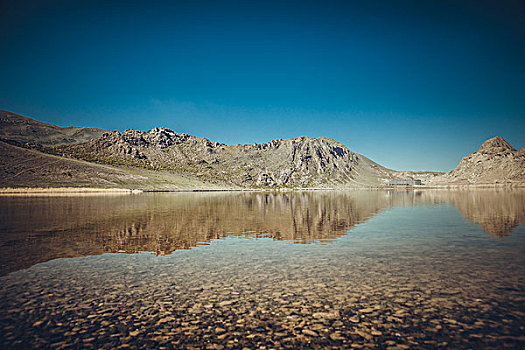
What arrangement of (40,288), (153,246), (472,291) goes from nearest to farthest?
1. (472,291)
2. (40,288)
3. (153,246)

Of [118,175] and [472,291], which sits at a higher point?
[118,175]

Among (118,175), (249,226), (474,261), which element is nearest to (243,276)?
(474,261)

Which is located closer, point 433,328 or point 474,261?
point 433,328

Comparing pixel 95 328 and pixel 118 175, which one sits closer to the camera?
pixel 95 328

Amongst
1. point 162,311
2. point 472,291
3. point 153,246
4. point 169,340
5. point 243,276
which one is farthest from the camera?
point 153,246

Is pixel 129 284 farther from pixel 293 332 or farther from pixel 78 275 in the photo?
pixel 293 332

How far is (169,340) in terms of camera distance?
33.1 feet

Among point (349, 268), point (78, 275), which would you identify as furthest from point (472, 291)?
point (78, 275)

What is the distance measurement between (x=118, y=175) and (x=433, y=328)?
20002 centimetres

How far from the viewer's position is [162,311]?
12.4 metres

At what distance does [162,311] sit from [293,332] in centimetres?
542

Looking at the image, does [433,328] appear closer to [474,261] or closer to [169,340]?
[169,340]

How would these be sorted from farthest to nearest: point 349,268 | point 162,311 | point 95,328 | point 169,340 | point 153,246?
1. point 153,246
2. point 349,268
3. point 162,311
4. point 95,328
5. point 169,340

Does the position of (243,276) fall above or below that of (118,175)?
below
